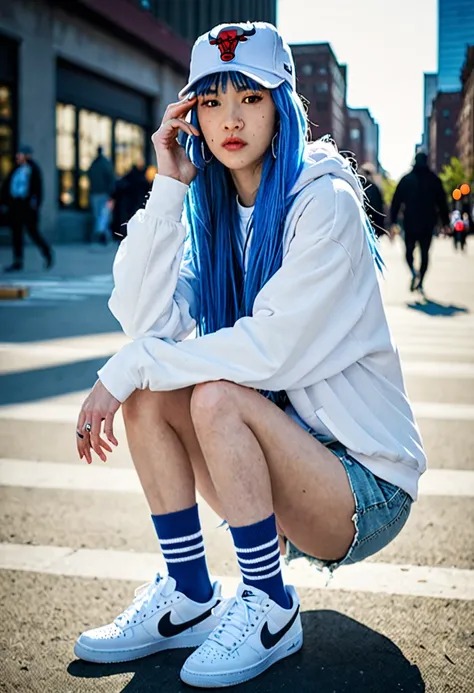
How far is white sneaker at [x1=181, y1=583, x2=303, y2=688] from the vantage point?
2.38m

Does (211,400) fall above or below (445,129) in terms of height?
below

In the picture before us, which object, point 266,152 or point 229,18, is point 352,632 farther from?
point 229,18

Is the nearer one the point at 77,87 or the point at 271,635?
the point at 271,635

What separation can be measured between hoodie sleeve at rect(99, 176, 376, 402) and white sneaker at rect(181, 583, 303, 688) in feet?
1.86

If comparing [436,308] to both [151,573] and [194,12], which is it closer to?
[151,573]

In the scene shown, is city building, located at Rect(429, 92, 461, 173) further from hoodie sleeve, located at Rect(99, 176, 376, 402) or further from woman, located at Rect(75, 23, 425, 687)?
hoodie sleeve, located at Rect(99, 176, 376, 402)

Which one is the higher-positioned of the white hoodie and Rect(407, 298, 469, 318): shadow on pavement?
the white hoodie

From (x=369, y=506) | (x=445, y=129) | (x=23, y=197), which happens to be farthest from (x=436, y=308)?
(x=445, y=129)

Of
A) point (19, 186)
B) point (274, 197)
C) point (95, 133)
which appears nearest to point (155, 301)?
point (274, 197)

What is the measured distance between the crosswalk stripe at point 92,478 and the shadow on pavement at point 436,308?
6.82 m

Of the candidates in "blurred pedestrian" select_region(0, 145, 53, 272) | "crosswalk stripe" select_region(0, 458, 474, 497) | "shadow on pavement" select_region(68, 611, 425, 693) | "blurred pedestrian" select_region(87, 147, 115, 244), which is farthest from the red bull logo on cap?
"blurred pedestrian" select_region(87, 147, 115, 244)

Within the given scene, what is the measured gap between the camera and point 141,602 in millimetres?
2660

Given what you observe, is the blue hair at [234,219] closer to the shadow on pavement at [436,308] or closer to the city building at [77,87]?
the shadow on pavement at [436,308]

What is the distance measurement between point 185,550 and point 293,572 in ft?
2.43
